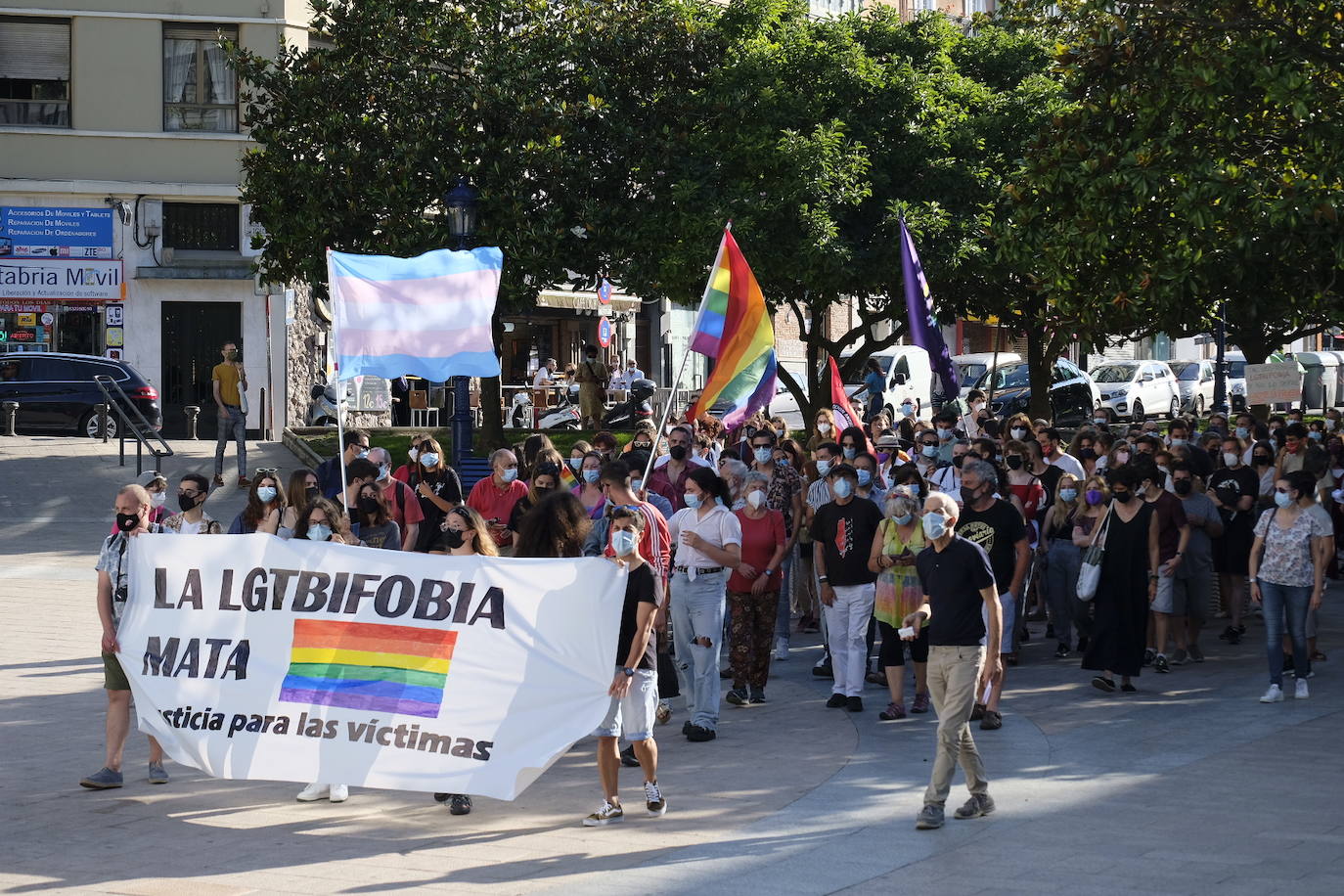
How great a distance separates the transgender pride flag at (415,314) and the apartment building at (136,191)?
71.2 ft

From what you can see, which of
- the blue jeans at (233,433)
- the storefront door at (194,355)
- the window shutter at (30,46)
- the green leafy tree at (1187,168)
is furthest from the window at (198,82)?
the green leafy tree at (1187,168)

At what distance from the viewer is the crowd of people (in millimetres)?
9203

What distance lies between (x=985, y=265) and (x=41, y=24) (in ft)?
60.5

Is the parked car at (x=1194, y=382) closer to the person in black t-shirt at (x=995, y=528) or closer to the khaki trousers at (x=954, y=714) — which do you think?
the person in black t-shirt at (x=995, y=528)

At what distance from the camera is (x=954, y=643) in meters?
9.08

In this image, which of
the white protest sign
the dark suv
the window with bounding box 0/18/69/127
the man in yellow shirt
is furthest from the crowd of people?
the window with bounding box 0/18/69/127

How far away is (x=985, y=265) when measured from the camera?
27.4m

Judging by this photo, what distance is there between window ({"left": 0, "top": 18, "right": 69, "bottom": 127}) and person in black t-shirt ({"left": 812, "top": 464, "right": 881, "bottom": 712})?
25147 mm

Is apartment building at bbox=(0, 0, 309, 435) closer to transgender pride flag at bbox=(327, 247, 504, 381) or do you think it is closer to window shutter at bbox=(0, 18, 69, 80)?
window shutter at bbox=(0, 18, 69, 80)

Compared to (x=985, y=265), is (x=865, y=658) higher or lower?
lower

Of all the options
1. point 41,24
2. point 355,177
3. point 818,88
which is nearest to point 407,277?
point 355,177

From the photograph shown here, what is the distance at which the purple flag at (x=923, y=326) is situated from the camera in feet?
60.0

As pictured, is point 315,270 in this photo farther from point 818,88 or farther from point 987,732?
point 987,732

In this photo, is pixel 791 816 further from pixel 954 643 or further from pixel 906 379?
pixel 906 379
